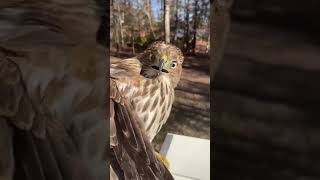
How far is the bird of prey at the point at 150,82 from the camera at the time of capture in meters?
1.27

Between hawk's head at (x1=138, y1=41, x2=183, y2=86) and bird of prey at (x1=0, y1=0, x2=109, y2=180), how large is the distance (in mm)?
129

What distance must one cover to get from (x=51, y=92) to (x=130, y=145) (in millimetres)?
271

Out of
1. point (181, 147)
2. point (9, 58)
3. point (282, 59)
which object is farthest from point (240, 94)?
point (9, 58)

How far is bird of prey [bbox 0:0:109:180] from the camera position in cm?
134

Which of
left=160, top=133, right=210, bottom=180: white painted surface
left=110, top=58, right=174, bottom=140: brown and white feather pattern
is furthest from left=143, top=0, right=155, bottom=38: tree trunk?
left=160, top=133, right=210, bottom=180: white painted surface

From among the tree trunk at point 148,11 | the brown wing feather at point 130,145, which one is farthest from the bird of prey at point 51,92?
the tree trunk at point 148,11

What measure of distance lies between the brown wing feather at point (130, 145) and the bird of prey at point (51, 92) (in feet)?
0.12

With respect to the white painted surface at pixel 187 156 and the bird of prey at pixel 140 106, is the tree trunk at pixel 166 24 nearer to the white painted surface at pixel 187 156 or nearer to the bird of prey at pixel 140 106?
the bird of prey at pixel 140 106

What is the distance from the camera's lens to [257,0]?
107cm

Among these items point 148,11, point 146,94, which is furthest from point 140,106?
point 148,11

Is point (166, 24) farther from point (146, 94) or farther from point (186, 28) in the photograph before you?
point (146, 94)

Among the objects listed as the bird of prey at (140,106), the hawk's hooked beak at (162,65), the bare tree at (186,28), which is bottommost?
the bird of prey at (140,106)

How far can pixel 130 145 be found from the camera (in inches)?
51.6

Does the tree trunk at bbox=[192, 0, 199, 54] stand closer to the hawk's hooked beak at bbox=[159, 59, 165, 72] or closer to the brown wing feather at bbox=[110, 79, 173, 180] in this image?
the hawk's hooked beak at bbox=[159, 59, 165, 72]
